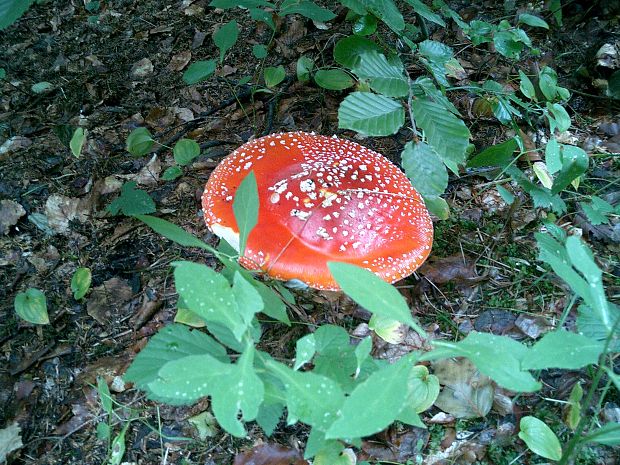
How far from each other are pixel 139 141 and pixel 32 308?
4.28 ft

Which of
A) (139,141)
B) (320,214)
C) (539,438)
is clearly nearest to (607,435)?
(539,438)

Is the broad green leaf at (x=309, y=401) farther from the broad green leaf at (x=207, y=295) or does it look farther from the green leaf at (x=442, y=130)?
the green leaf at (x=442, y=130)

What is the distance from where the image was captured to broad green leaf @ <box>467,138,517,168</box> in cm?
245

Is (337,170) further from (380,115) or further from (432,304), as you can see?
(432,304)

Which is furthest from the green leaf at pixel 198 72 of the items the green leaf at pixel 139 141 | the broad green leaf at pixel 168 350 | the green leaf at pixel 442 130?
the broad green leaf at pixel 168 350

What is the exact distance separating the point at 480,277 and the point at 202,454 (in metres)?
1.77

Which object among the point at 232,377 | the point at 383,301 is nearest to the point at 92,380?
the point at 232,377

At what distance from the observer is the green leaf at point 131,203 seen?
2.91 meters

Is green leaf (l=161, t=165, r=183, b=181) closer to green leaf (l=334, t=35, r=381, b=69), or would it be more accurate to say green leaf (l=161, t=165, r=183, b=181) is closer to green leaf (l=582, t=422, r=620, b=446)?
green leaf (l=334, t=35, r=381, b=69)

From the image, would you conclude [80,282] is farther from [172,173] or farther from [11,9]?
[11,9]

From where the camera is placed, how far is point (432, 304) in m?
2.70

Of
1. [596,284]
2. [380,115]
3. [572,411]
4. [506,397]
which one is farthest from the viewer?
[506,397]

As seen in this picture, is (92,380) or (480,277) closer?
(92,380)

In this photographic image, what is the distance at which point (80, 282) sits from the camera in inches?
107
